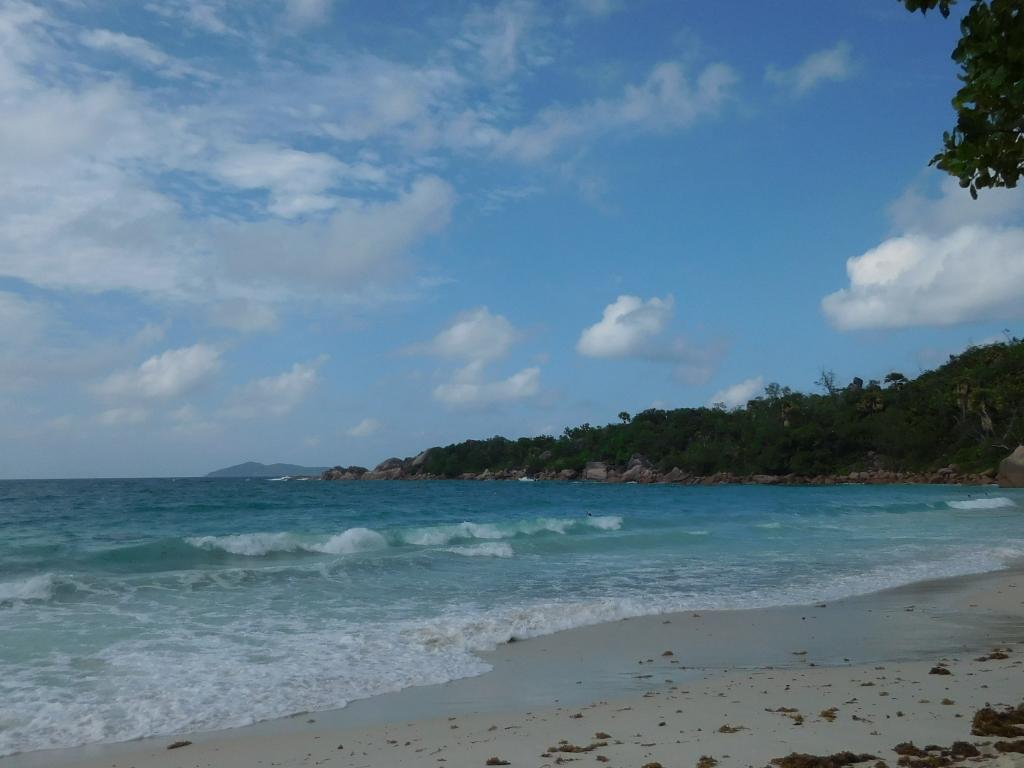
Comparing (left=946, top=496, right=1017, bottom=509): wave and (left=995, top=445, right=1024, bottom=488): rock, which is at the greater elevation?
(left=995, top=445, right=1024, bottom=488): rock

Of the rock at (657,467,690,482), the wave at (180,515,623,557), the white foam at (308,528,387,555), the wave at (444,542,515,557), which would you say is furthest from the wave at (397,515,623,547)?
the rock at (657,467,690,482)

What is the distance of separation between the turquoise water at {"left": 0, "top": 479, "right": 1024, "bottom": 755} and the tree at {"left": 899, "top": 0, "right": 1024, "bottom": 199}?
22.4 feet

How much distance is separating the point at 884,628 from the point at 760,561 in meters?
8.38

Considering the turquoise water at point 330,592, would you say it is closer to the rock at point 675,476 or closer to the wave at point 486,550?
the wave at point 486,550

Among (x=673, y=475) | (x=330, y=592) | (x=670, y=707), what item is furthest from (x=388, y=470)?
(x=670, y=707)

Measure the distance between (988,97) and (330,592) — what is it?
41.5 feet

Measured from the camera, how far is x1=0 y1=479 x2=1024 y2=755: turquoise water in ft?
25.8

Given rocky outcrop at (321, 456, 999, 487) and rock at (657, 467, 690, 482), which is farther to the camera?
rock at (657, 467, 690, 482)

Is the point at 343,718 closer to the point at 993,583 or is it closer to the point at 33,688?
the point at 33,688

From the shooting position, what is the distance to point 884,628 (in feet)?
34.6

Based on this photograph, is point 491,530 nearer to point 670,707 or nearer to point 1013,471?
point 670,707

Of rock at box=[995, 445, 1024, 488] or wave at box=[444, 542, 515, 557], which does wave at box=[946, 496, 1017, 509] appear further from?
wave at box=[444, 542, 515, 557]

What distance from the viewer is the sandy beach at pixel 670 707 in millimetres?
5453

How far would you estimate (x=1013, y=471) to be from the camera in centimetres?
5747
